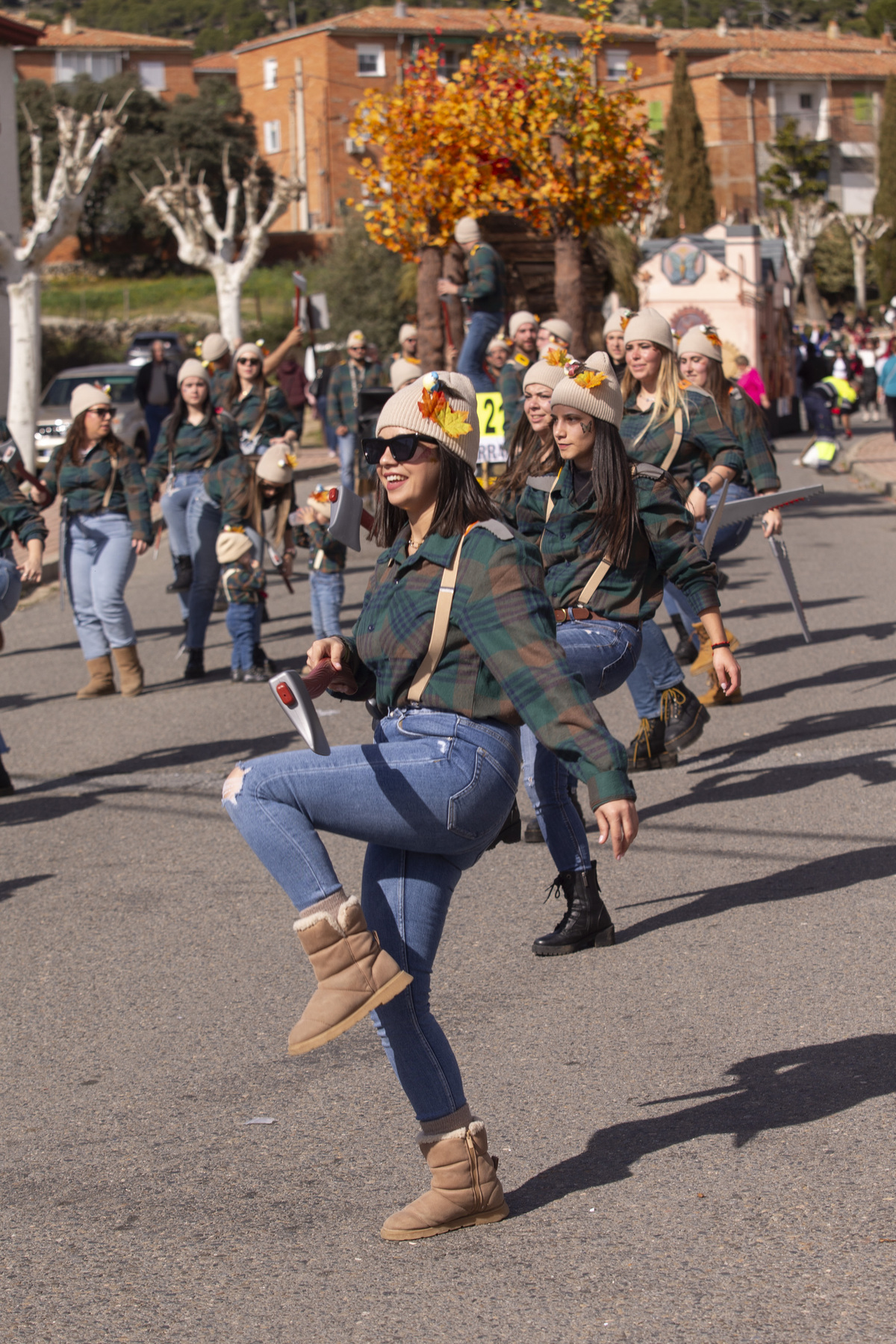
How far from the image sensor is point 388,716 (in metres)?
3.56

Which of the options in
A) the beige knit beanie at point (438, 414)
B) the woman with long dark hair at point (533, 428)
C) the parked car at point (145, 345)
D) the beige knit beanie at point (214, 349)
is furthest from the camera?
the parked car at point (145, 345)

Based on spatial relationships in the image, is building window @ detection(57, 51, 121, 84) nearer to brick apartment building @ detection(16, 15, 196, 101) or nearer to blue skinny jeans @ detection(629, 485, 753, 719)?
brick apartment building @ detection(16, 15, 196, 101)

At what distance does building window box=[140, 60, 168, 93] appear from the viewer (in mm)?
92312

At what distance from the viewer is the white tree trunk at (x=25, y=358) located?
2372 centimetres

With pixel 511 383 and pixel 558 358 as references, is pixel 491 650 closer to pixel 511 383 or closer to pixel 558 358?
pixel 558 358

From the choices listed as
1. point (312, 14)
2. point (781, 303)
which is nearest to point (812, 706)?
point (781, 303)

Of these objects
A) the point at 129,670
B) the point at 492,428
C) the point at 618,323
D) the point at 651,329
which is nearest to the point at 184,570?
the point at 129,670

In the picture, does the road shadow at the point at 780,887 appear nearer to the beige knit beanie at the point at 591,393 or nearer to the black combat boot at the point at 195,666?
the beige knit beanie at the point at 591,393

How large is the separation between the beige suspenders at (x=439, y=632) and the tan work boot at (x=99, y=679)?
767 cm

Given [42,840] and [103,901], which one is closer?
Result: [103,901]

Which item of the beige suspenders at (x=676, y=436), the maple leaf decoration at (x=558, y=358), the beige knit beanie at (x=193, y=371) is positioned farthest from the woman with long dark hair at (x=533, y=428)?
the beige knit beanie at (x=193, y=371)

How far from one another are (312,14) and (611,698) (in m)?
122

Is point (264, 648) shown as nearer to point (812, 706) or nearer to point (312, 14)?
point (812, 706)

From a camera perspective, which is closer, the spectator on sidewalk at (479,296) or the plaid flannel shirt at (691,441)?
the plaid flannel shirt at (691,441)
